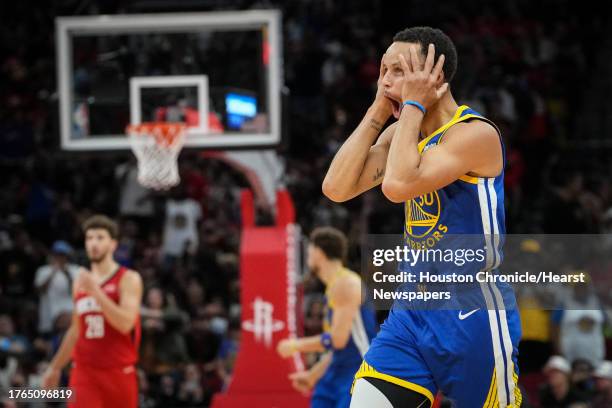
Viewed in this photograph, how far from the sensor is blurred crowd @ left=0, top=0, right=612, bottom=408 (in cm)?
1169

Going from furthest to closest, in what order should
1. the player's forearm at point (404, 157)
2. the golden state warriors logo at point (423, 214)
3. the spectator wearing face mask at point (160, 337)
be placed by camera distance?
the spectator wearing face mask at point (160, 337)
the golden state warriors logo at point (423, 214)
the player's forearm at point (404, 157)

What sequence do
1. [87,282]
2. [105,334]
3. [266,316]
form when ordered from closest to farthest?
1. [87,282]
2. [105,334]
3. [266,316]

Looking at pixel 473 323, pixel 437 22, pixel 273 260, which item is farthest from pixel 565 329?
pixel 437 22

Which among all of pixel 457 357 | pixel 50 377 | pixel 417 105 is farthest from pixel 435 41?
pixel 50 377

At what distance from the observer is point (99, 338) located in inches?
315

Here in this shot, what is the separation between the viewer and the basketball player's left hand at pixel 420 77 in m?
4.45

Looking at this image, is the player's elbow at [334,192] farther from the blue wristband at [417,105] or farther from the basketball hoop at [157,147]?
the basketball hoop at [157,147]

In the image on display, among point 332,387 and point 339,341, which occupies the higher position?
point 339,341

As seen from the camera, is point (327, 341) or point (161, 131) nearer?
point (327, 341)

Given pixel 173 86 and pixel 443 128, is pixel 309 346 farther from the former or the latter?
pixel 443 128

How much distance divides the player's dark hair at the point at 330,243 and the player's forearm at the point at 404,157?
11.9ft

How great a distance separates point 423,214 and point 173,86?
21.7 ft

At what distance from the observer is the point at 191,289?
522 inches

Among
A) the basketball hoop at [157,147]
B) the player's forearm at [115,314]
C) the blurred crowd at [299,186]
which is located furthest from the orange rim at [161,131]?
the player's forearm at [115,314]
